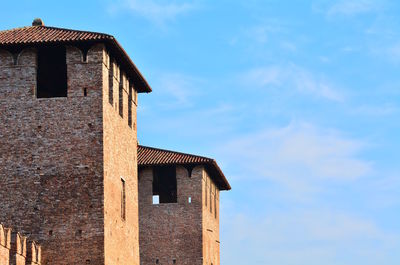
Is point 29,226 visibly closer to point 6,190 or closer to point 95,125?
point 6,190

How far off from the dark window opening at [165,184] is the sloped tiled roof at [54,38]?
40.7 ft

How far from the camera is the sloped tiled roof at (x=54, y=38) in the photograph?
33.5 meters

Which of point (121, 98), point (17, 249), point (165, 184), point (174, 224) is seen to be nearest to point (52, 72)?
point (121, 98)

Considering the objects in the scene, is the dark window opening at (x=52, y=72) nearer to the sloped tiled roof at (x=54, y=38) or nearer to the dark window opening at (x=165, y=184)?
the sloped tiled roof at (x=54, y=38)

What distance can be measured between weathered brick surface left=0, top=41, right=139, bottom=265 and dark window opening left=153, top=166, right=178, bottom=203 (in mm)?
14127

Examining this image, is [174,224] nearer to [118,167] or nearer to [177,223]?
[177,223]

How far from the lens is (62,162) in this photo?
33.0 metres

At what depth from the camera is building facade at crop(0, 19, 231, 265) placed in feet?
107

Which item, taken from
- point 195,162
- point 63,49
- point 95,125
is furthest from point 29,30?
point 195,162

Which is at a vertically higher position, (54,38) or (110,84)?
(54,38)

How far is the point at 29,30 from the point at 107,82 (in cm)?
377

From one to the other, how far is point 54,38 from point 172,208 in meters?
16.7

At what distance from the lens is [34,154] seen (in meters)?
33.1

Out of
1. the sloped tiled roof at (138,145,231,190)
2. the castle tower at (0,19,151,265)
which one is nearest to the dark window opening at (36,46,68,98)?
the castle tower at (0,19,151,265)
